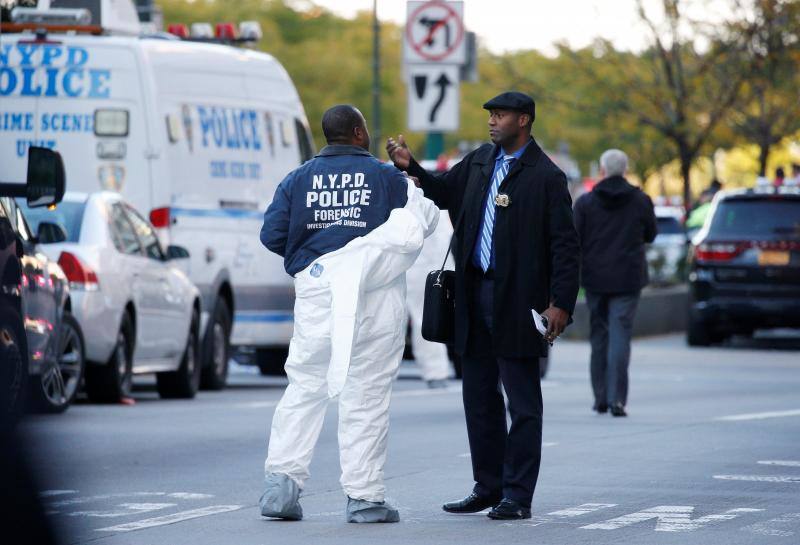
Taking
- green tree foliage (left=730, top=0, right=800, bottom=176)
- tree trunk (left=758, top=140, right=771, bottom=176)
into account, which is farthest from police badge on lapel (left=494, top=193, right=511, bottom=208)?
tree trunk (left=758, top=140, right=771, bottom=176)

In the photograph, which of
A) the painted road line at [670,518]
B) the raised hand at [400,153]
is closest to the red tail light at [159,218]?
the raised hand at [400,153]

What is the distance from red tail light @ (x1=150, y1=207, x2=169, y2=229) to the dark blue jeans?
4.21 meters

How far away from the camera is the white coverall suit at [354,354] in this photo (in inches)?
321

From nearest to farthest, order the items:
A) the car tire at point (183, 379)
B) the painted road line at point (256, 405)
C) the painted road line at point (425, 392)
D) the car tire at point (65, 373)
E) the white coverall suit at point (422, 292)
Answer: the car tire at point (65, 373), the painted road line at point (256, 405), the car tire at point (183, 379), the painted road line at point (425, 392), the white coverall suit at point (422, 292)

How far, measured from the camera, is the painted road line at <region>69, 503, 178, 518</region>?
27.7ft

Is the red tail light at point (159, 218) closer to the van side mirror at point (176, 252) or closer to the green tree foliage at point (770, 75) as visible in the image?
the van side mirror at point (176, 252)

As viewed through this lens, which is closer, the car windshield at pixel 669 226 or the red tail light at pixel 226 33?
the red tail light at pixel 226 33

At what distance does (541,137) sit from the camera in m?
84.5

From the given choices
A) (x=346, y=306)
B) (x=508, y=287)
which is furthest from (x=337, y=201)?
(x=508, y=287)

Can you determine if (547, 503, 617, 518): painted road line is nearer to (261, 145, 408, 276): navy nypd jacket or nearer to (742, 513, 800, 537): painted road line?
(742, 513, 800, 537): painted road line

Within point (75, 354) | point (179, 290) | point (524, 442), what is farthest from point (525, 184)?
point (179, 290)

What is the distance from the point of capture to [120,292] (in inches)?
590

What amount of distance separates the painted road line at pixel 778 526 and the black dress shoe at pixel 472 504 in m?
1.10

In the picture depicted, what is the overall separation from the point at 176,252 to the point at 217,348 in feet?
6.40
